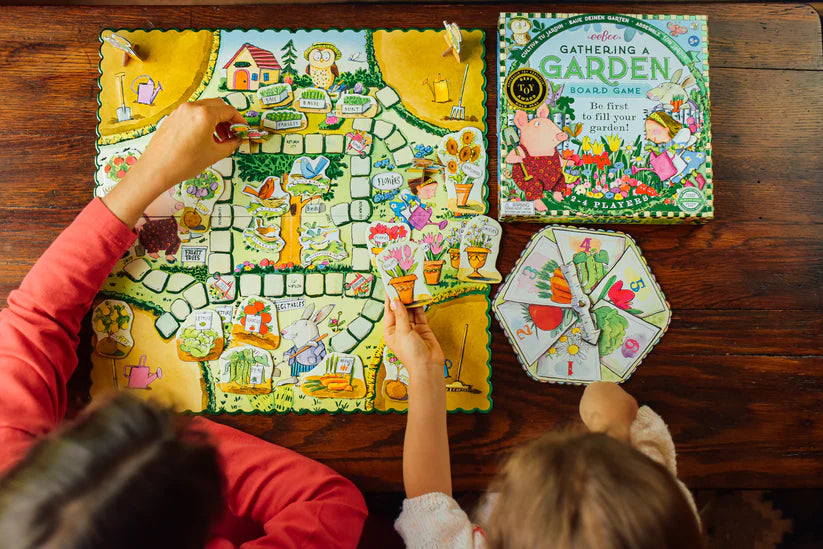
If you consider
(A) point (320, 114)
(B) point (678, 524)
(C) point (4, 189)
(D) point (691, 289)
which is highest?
(A) point (320, 114)

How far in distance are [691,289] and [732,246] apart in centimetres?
11

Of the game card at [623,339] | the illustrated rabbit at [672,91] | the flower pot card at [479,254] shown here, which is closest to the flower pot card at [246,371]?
the flower pot card at [479,254]

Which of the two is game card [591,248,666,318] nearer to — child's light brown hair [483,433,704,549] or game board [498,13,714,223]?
game board [498,13,714,223]

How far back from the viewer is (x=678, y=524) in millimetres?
549

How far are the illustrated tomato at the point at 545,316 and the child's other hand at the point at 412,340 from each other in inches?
6.8

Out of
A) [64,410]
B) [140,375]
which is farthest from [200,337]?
[64,410]

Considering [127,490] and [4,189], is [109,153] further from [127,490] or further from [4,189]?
[127,490]

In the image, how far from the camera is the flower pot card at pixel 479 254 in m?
0.90

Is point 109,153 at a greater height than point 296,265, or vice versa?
point 109,153

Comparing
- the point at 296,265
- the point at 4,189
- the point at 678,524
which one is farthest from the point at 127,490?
the point at 4,189

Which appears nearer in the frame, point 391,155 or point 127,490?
point 127,490

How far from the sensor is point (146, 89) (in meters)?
0.92

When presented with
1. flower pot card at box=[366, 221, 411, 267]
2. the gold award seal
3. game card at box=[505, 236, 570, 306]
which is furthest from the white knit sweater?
the gold award seal

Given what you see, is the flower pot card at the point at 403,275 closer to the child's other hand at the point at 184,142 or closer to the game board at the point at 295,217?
the game board at the point at 295,217
